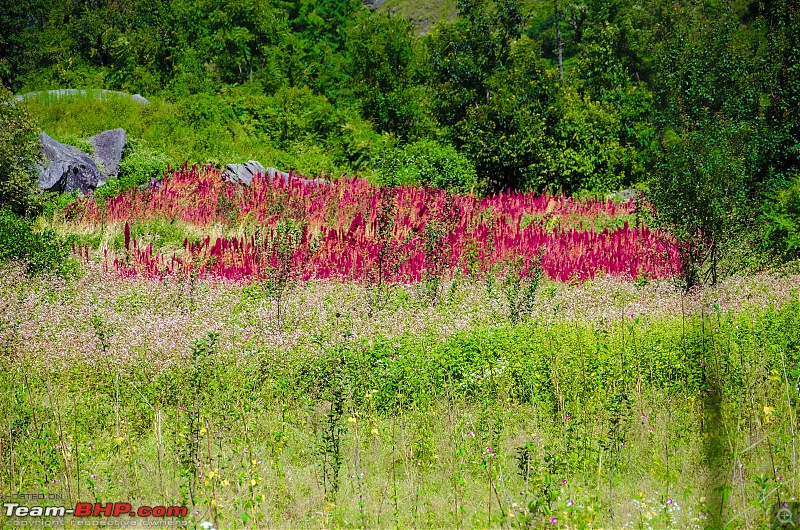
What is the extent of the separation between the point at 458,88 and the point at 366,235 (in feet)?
40.8

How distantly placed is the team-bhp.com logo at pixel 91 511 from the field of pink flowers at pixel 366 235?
4.58 meters

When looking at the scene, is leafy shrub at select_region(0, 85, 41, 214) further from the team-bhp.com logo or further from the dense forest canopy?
the team-bhp.com logo

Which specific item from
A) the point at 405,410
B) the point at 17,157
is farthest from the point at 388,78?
the point at 405,410

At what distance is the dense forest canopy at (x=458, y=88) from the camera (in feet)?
49.5

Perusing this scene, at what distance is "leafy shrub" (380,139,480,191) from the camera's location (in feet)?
53.6

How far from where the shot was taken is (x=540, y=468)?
172 inches

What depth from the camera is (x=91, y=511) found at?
3881mm

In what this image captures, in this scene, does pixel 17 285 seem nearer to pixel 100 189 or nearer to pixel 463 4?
pixel 100 189

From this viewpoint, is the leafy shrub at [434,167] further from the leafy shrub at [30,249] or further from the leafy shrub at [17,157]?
the leafy shrub at [30,249]

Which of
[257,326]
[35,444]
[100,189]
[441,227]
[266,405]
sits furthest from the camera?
[100,189]

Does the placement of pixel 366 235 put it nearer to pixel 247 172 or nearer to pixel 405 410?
pixel 405 410

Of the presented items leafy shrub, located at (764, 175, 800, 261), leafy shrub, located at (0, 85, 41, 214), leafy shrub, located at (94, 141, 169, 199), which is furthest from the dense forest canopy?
leafy shrub, located at (0, 85, 41, 214)

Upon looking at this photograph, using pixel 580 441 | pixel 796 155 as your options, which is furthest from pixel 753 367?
pixel 796 155

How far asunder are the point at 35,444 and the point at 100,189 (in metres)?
10.2
